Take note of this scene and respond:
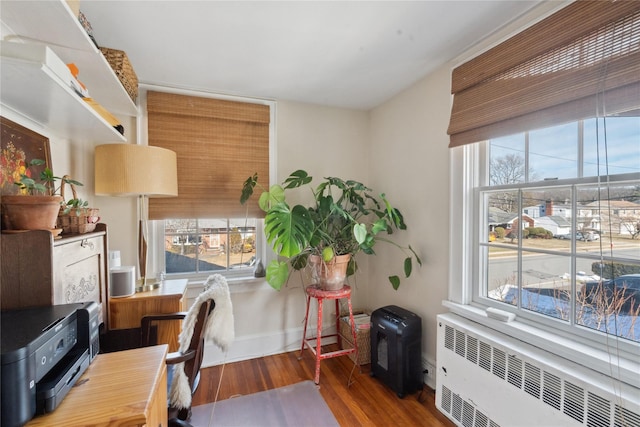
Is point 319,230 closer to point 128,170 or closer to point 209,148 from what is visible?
point 209,148

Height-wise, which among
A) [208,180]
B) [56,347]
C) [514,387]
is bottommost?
[514,387]

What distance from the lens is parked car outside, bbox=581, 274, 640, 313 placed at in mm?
1113

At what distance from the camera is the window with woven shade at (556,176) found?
1104mm

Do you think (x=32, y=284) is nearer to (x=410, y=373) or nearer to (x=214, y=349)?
(x=214, y=349)

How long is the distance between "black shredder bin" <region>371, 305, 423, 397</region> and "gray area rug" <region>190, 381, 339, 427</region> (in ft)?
1.65

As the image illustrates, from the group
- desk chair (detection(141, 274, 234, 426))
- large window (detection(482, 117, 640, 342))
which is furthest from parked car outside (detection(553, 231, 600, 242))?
desk chair (detection(141, 274, 234, 426))

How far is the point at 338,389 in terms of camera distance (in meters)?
2.03

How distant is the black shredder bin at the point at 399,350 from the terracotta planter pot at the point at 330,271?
41 centimetres

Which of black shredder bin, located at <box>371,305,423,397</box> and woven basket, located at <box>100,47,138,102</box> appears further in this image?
black shredder bin, located at <box>371,305,423,397</box>

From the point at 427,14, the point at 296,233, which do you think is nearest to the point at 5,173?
the point at 296,233

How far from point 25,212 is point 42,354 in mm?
550

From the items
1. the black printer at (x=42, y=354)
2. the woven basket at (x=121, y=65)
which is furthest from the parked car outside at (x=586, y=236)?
the woven basket at (x=121, y=65)

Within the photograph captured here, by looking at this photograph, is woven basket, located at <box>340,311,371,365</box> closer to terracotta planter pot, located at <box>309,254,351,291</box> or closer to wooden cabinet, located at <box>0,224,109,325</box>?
terracotta planter pot, located at <box>309,254,351,291</box>

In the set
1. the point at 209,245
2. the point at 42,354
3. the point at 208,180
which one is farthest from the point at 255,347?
the point at 42,354
